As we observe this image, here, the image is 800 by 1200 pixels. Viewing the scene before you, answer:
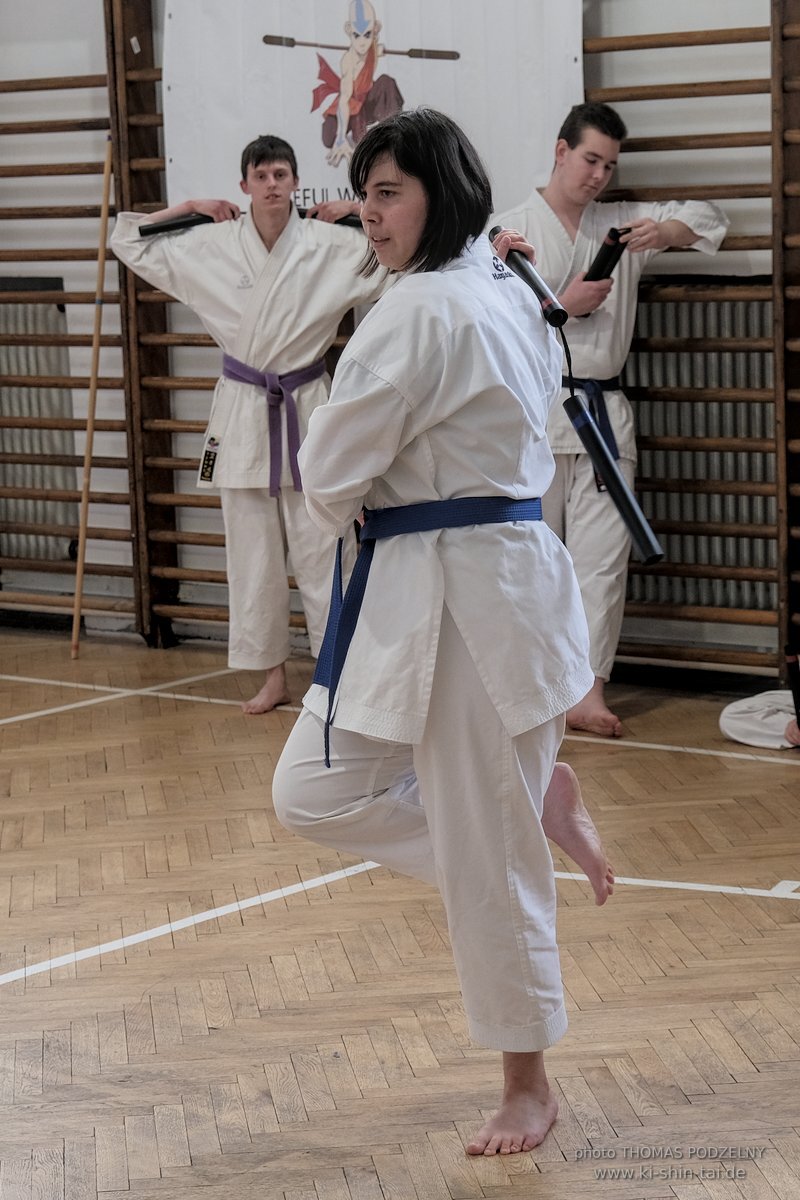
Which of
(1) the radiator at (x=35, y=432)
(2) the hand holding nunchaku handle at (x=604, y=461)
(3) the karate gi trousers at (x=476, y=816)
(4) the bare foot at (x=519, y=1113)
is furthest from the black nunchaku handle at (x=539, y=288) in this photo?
(1) the radiator at (x=35, y=432)

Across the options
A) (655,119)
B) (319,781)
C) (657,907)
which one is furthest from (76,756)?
(655,119)

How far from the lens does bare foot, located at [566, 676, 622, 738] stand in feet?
13.6

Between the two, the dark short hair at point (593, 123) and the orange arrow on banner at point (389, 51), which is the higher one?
the orange arrow on banner at point (389, 51)

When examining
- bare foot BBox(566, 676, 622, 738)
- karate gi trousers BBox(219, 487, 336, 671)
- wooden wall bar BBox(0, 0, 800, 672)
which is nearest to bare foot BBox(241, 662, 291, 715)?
karate gi trousers BBox(219, 487, 336, 671)

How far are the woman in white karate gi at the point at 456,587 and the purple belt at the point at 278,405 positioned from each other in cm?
253

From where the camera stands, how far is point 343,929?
9.33ft

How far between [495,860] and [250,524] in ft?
9.10

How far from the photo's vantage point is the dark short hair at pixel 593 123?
163 inches

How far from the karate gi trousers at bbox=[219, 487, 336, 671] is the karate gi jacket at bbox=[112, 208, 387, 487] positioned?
0.30 ft

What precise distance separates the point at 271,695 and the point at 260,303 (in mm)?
1189

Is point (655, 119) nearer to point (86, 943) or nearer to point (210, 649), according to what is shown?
point (210, 649)

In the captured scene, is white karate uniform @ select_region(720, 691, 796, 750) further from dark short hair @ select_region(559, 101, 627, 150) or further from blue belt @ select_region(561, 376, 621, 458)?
dark short hair @ select_region(559, 101, 627, 150)

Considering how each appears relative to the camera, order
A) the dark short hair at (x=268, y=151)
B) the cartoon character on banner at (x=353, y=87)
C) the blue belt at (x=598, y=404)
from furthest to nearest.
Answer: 1. the cartoon character on banner at (x=353, y=87)
2. the dark short hair at (x=268, y=151)
3. the blue belt at (x=598, y=404)

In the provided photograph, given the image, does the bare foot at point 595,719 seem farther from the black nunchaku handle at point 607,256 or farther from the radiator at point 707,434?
Result: the black nunchaku handle at point 607,256
